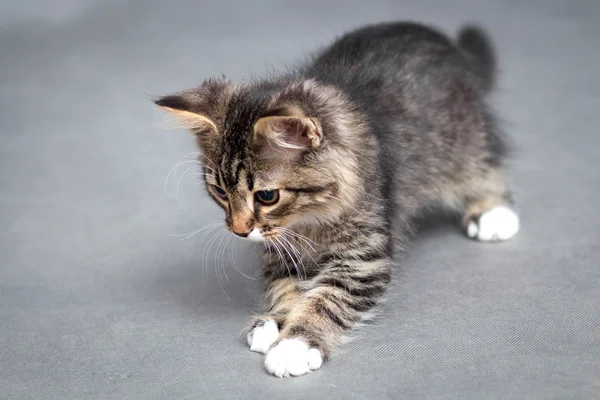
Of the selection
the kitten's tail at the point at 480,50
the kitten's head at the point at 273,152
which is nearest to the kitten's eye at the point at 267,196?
the kitten's head at the point at 273,152

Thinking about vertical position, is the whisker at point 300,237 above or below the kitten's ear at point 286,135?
below

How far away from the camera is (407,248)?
364 cm

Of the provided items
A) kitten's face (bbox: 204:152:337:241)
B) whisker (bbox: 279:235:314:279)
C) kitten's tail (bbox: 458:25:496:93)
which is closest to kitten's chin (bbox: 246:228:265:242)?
kitten's face (bbox: 204:152:337:241)

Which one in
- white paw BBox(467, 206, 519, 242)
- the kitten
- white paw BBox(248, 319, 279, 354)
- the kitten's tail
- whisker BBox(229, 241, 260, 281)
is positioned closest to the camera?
the kitten

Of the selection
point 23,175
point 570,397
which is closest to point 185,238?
point 23,175

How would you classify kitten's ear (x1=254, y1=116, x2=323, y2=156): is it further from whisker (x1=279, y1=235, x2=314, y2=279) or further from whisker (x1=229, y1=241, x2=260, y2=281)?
whisker (x1=229, y1=241, x2=260, y2=281)

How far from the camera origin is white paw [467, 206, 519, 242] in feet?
12.1

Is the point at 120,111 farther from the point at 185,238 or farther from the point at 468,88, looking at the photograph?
the point at 468,88

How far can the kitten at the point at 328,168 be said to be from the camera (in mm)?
2701

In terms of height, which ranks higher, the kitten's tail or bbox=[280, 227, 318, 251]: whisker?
the kitten's tail

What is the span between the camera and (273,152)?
8.80 feet

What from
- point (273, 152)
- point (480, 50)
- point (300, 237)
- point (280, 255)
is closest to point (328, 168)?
point (273, 152)

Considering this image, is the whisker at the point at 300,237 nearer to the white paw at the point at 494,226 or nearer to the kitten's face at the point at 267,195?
the kitten's face at the point at 267,195

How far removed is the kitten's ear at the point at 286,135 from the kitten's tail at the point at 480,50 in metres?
1.61
